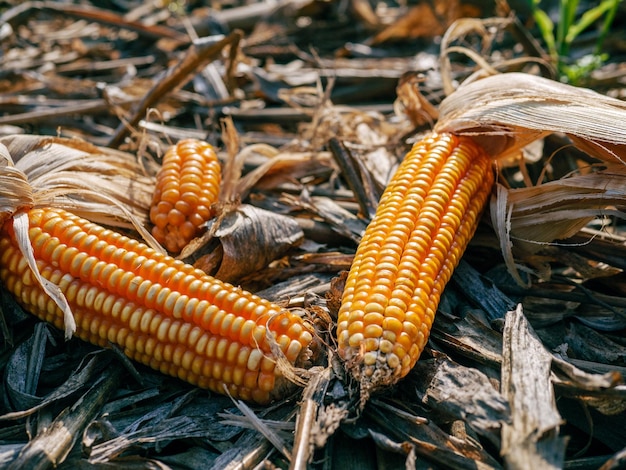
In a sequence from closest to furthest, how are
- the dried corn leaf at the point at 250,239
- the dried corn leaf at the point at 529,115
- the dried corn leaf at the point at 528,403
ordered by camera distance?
the dried corn leaf at the point at 528,403 < the dried corn leaf at the point at 529,115 < the dried corn leaf at the point at 250,239

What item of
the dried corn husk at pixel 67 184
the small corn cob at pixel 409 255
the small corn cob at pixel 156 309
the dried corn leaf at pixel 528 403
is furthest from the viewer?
the dried corn husk at pixel 67 184

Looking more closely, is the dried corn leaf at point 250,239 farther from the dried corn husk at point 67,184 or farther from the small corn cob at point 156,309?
the small corn cob at point 156,309

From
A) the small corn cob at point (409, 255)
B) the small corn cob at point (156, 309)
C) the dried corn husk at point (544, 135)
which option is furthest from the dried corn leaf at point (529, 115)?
the small corn cob at point (156, 309)

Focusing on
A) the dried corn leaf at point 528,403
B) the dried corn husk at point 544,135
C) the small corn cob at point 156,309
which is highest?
the dried corn husk at point 544,135

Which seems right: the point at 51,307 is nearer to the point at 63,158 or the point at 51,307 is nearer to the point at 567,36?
the point at 63,158

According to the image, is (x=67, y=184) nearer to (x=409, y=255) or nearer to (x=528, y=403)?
(x=409, y=255)

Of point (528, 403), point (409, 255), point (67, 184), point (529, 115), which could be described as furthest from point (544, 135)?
point (67, 184)
